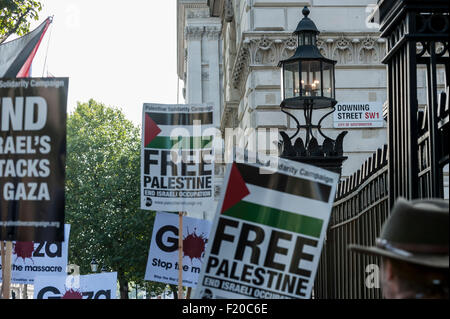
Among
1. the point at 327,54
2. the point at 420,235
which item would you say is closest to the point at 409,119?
the point at 420,235

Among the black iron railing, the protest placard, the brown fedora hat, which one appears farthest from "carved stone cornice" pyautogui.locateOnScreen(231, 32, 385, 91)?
the brown fedora hat

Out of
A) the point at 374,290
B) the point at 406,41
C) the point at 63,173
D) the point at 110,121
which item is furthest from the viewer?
the point at 110,121

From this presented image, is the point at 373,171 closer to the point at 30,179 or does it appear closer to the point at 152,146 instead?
the point at 30,179

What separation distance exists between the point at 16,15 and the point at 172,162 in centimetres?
820

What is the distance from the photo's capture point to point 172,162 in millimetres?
11977

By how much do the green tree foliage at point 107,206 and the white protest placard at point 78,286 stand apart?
27.2 metres

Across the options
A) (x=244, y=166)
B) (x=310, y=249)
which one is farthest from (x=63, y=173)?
(x=310, y=249)

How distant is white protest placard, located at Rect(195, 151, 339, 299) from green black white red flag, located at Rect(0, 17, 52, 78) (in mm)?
7211

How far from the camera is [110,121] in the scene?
55.2 m

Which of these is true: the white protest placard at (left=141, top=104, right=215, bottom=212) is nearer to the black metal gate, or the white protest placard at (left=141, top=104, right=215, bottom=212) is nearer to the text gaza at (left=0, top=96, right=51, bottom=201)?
the black metal gate

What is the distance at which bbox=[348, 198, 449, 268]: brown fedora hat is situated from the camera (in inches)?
127

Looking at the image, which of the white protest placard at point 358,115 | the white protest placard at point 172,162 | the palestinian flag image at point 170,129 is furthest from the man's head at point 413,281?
the white protest placard at point 358,115

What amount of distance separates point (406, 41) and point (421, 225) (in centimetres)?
288

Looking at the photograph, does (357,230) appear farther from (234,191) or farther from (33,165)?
(33,165)
